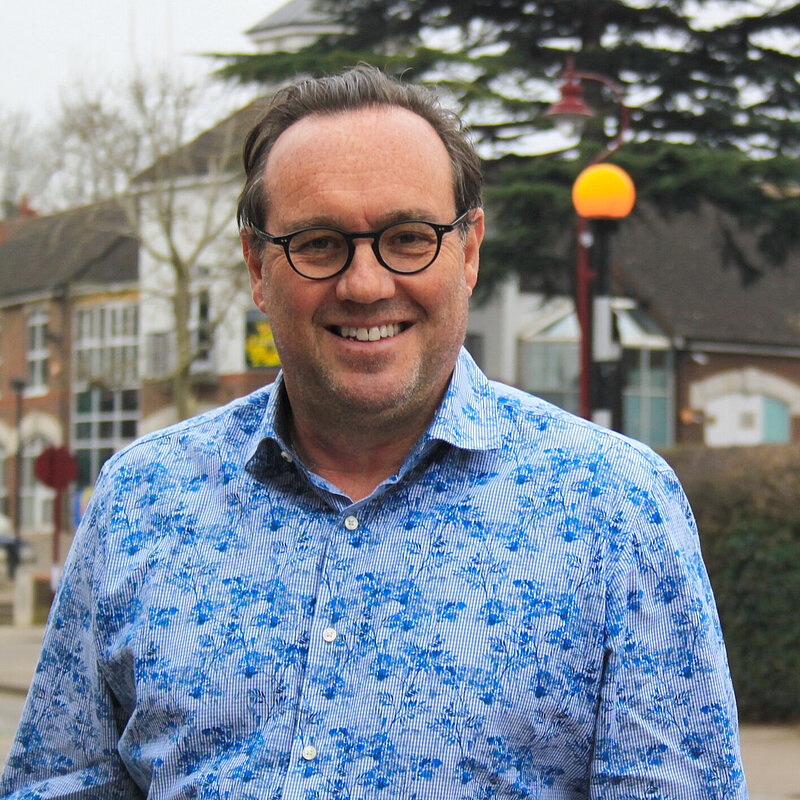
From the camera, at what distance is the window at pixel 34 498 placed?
135ft

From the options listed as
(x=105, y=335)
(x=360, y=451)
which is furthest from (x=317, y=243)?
(x=105, y=335)

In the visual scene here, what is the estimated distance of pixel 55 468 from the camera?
63.9 feet

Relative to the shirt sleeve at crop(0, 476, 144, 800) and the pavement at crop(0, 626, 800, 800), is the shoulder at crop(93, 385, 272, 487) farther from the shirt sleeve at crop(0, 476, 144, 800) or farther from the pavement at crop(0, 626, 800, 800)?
the pavement at crop(0, 626, 800, 800)

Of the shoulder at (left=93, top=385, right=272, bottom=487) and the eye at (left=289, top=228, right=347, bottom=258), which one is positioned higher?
the eye at (left=289, top=228, right=347, bottom=258)

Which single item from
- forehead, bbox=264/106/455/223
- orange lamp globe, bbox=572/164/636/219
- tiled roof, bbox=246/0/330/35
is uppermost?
tiled roof, bbox=246/0/330/35

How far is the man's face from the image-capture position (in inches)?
75.8

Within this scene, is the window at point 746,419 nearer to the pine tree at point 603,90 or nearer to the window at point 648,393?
the window at point 648,393

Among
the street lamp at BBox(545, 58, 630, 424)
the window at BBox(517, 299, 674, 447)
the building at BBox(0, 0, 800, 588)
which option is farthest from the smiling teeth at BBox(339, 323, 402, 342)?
the window at BBox(517, 299, 674, 447)

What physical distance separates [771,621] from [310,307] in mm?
8030

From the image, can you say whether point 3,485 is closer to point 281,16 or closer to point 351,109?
point 281,16

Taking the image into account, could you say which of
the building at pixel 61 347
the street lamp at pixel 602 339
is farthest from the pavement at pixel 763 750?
→ the building at pixel 61 347

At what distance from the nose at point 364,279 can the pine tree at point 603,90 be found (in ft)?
36.4

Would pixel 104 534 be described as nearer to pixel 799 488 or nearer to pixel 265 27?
pixel 799 488

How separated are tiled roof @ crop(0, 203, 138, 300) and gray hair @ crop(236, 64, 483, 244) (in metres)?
35.0
